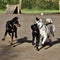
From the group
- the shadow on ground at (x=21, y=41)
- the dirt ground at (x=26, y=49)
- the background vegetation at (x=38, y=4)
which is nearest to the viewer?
the dirt ground at (x=26, y=49)

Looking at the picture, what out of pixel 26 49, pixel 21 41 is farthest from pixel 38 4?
pixel 26 49

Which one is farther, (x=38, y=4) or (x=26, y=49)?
(x=38, y=4)

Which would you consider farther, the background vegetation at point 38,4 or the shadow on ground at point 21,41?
the background vegetation at point 38,4

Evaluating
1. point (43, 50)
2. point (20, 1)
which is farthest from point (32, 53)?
point (20, 1)

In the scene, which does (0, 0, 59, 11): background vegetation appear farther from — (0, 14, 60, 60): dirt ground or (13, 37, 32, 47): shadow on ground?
(13, 37, 32, 47): shadow on ground

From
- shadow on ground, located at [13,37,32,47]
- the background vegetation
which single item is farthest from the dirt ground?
the background vegetation

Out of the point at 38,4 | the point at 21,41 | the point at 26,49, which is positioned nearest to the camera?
the point at 26,49

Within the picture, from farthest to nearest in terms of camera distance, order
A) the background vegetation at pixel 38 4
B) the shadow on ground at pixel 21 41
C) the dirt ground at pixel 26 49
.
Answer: the background vegetation at pixel 38 4 < the shadow on ground at pixel 21 41 < the dirt ground at pixel 26 49

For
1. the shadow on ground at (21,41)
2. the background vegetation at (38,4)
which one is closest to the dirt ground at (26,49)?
the shadow on ground at (21,41)

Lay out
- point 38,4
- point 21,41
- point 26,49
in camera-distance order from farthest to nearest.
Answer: point 38,4
point 21,41
point 26,49

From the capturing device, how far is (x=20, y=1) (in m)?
37.7

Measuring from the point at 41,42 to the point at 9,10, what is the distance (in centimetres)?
1449

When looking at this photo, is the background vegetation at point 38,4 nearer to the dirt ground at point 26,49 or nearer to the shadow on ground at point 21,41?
the dirt ground at point 26,49

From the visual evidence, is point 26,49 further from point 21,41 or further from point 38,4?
point 38,4
